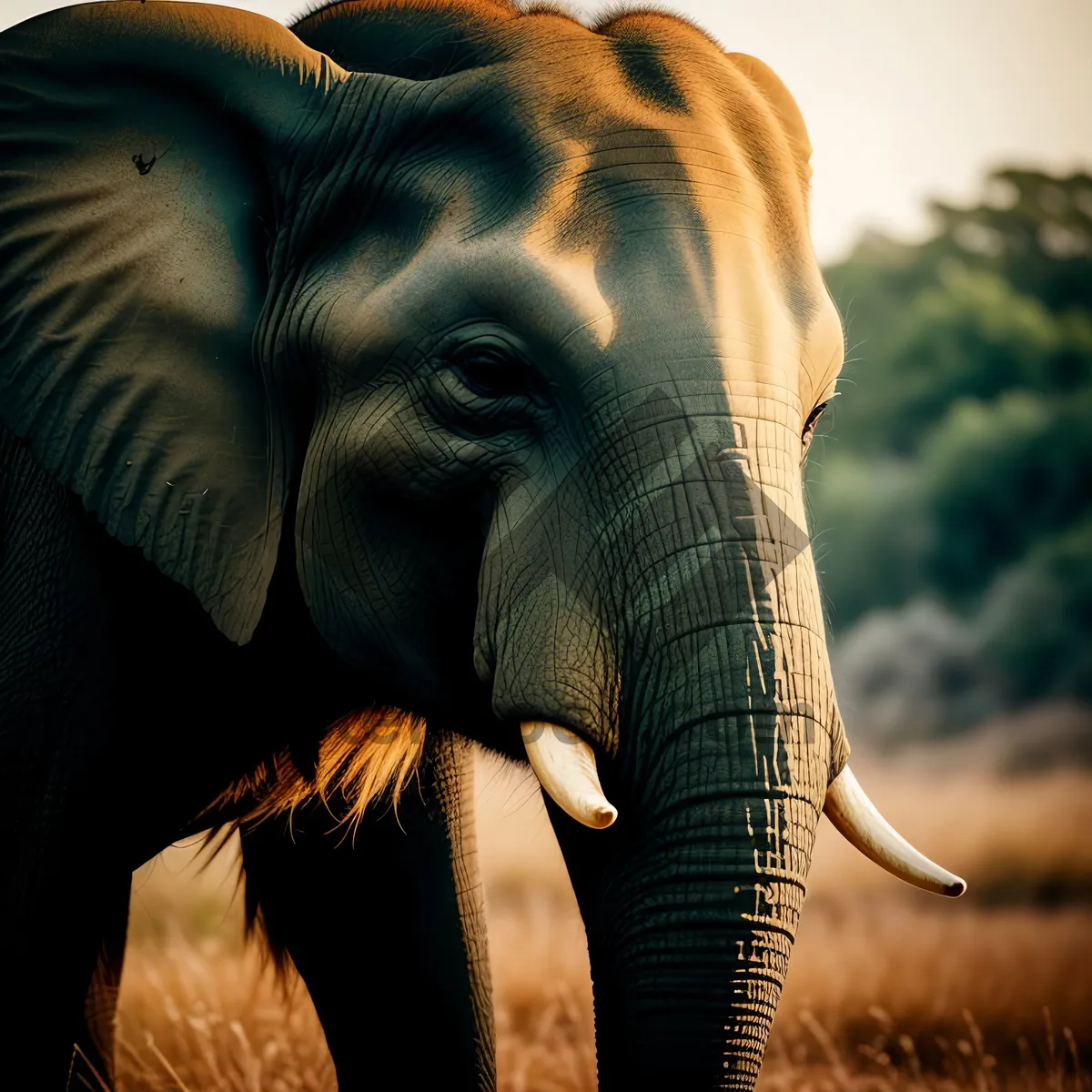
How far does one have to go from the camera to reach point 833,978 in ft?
22.5

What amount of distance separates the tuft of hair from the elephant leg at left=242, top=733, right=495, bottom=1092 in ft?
0.53

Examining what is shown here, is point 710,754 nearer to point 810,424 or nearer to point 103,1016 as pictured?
point 810,424

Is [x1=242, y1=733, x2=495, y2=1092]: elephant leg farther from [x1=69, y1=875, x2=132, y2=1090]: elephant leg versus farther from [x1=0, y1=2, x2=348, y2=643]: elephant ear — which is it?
[x1=0, y1=2, x2=348, y2=643]: elephant ear

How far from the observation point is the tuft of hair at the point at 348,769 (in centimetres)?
359

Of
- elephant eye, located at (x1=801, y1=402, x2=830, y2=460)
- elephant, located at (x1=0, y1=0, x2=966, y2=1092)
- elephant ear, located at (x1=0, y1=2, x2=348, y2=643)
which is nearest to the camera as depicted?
elephant, located at (x1=0, y1=0, x2=966, y2=1092)

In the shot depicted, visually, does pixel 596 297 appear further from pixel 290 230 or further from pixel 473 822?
pixel 473 822

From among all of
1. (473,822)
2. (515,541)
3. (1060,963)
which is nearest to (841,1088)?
(473,822)

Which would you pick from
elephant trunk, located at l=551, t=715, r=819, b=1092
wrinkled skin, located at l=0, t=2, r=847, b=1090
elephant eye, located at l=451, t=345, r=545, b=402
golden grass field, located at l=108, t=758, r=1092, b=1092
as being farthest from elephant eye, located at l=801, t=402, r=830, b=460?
golden grass field, located at l=108, t=758, r=1092, b=1092

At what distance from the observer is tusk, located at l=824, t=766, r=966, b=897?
106 inches

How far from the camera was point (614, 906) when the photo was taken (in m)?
2.64

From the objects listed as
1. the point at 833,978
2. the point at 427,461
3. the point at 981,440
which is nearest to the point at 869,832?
the point at 427,461

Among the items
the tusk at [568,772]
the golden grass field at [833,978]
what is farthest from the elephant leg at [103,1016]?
the tusk at [568,772]

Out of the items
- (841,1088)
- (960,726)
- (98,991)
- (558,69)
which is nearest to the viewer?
(558,69)

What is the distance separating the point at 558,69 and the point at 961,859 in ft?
26.3
